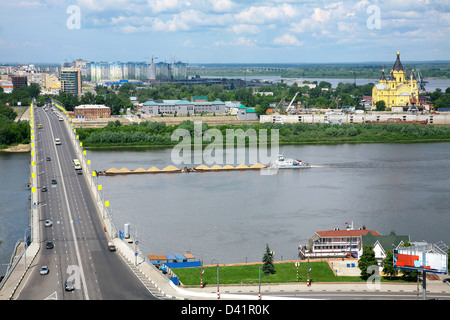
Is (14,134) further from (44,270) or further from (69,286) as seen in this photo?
(69,286)

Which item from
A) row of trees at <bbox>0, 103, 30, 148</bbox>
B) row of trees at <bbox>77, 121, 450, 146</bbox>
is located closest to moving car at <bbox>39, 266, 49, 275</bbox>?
row of trees at <bbox>77, 121, 450, 146</bbox>

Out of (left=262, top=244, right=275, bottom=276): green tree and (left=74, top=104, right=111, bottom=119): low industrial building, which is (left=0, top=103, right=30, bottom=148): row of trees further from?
(left=262, top=244, right=275, bottom=276): green tree

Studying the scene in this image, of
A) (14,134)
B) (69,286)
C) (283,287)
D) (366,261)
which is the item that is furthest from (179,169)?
(69,286)

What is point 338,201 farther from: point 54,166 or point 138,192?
point 54,166

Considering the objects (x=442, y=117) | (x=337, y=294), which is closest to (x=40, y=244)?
(x=337, y=294)

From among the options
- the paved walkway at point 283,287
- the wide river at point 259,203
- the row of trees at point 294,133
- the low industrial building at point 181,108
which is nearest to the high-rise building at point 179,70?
the low industrial building at point 181,108

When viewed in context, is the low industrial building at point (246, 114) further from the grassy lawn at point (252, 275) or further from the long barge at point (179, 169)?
the grassy lawn at point (252, 275)
